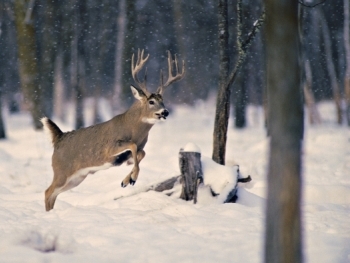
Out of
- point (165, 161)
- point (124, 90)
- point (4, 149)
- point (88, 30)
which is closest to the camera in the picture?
point (165, 161)

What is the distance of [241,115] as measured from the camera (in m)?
21.5

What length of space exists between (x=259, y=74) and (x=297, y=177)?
22.1 m

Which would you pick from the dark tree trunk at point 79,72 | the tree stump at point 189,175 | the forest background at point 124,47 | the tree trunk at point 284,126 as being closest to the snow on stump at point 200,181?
the tree stump at point 189,175

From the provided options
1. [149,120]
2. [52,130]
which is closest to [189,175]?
[149,120]

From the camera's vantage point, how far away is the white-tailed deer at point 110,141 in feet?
32.3

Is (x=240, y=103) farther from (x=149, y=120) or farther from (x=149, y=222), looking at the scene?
(x=149, y=222)

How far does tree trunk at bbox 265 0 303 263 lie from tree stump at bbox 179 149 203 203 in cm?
382

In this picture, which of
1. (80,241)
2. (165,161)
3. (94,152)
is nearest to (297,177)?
(80,241)

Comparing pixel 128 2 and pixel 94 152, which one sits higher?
pixel 128 2

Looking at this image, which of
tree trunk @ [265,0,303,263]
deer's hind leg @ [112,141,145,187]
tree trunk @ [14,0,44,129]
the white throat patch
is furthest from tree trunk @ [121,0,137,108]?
tree trunk @ [265,0,303,263]

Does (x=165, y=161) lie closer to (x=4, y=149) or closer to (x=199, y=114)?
(x=4, y=149)

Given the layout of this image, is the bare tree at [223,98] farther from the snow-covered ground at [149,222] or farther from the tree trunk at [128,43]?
the tree trunk at [128,43]

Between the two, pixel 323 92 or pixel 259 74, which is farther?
pixel 323 92

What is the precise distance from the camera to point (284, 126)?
15.6 ft
